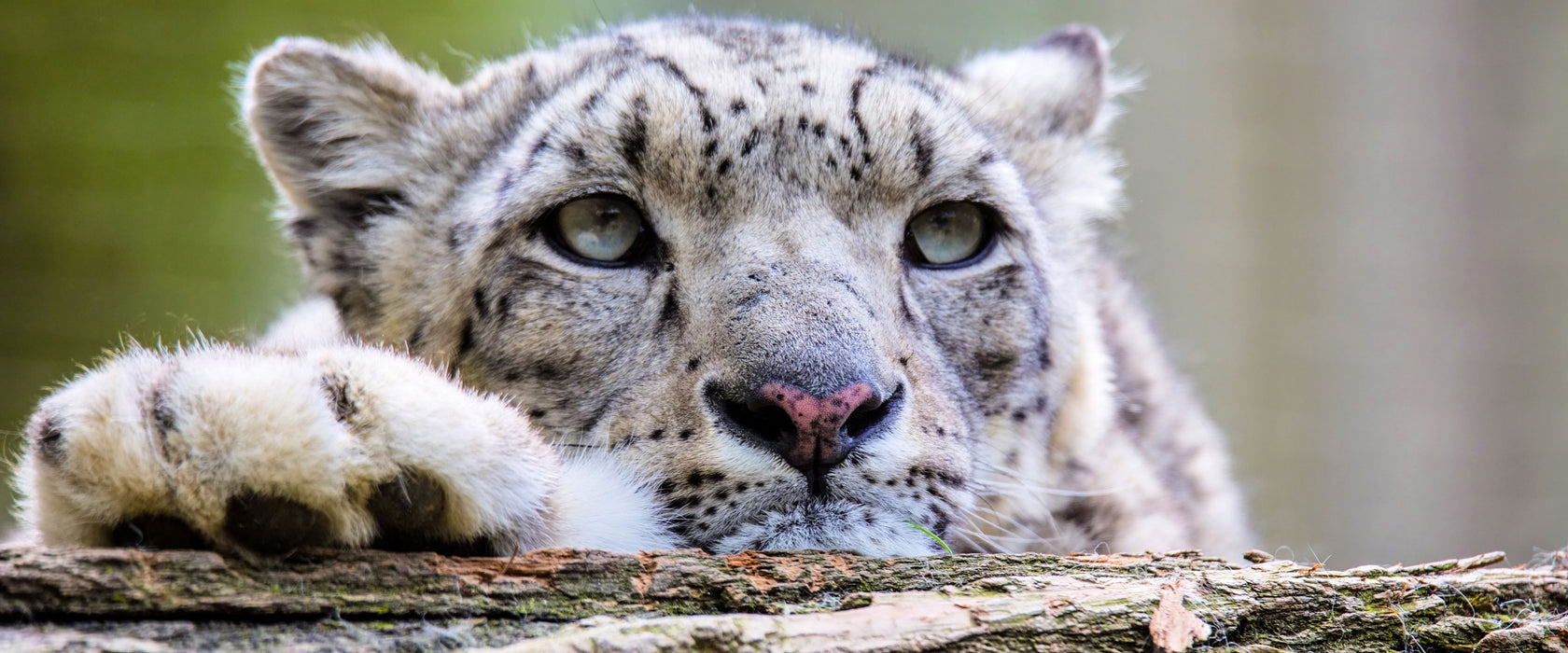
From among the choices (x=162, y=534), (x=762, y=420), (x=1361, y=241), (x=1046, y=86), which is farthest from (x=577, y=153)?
(x=1361, y=241)

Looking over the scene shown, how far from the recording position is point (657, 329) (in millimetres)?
2949

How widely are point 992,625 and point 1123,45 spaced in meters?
8.92

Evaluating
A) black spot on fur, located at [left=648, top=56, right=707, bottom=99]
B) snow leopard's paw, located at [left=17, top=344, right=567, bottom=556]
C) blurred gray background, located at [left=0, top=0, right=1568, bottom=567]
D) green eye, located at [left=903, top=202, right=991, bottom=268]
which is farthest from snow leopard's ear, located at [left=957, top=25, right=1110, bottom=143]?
blurred gray background, located at [left=0, top=0, right=1568, bottom=567]

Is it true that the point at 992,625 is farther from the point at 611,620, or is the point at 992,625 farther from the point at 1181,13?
the point at 1181,13

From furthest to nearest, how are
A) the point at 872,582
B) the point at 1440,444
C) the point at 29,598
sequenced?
the point at 1440,444 → the point at 872,582 → the point at 29,598

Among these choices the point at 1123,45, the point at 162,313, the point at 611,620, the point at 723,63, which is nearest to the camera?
the point at 611,620

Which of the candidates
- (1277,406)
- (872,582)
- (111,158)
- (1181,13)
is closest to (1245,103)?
(1181,13)

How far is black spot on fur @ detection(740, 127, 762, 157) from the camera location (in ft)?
10.3

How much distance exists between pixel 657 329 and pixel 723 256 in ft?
0.78

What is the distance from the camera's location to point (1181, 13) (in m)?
10.3

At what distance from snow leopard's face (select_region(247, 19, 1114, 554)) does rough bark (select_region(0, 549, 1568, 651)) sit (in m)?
0.33

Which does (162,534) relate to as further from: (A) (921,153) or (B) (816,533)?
(A) (921,153)

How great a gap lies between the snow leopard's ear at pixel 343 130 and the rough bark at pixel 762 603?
2.00 m

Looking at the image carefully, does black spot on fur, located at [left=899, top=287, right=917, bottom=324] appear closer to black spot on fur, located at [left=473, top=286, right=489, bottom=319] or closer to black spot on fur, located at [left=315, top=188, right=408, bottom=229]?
black spot on fur, located at [left=473, top=286, right=489, bottom=319]
